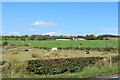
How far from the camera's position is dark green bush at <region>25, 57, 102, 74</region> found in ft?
54.8

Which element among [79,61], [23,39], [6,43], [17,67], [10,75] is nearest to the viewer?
[10,75]

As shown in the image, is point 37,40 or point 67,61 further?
point 37,40

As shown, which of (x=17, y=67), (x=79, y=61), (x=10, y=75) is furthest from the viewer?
(x=79, y=61)

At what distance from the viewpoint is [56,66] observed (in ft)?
58.6

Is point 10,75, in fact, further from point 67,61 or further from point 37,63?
point 67,61

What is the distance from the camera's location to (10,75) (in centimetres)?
1552

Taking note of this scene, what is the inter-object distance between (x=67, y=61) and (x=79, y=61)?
108 cm

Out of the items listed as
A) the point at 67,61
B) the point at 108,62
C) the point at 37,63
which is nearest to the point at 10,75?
the point at 37,63

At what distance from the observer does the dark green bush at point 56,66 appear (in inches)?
658

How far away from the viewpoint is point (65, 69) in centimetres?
1759

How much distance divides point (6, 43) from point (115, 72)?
153ft

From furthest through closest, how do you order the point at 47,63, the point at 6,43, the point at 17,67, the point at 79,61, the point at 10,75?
1. the point at 6,43
2. the point at 79,61
3. the point at 47,63
4. the point at 17,67
5. the point at 10,75

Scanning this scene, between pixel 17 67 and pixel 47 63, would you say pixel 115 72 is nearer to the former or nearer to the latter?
pixel 47 63

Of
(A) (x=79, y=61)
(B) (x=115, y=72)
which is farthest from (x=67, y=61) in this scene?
(B) (x=115, y=72)
